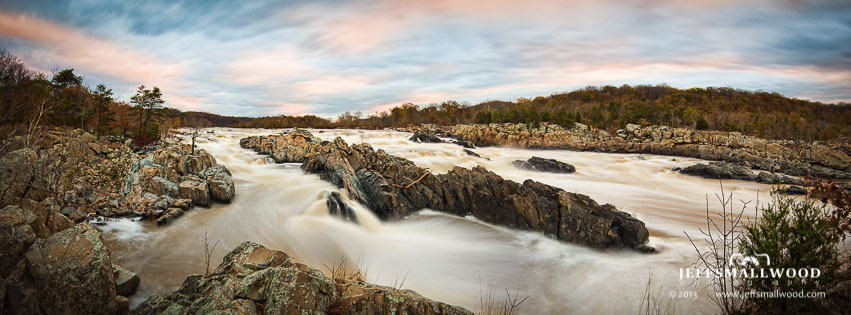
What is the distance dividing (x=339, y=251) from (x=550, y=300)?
217 inches

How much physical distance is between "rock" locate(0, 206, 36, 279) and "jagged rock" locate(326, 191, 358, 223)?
6.78 m

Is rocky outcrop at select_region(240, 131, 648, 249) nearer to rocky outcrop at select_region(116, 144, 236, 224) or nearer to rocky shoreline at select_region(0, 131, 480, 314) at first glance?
rocky outcrop at select_region(116, 144, 236, 224)

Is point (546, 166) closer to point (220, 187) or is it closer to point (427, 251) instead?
point (427, 251)

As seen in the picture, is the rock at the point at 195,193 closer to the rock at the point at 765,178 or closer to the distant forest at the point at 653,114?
the rock at the point at 765,178

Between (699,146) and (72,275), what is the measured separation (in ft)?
150

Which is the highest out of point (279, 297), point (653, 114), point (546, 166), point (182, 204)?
point (653, 114)

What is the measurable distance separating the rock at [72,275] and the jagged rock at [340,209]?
21.9ft

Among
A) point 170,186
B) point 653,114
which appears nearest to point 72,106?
point 170,186

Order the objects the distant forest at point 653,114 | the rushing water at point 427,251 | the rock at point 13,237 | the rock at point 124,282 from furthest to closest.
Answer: the distant forest at point 653,114 < the rushing water at point 427,251 < the rock at point 124,282 < the rock at point 13,237

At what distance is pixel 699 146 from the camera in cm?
3475

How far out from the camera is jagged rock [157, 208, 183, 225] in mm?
9016

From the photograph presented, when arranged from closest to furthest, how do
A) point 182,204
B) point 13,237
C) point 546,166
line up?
point 13,237 → point 182,204 → point 546,166

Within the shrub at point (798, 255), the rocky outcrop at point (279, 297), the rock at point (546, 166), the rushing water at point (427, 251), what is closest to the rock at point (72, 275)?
the rocky outcrop at point (279, 297)

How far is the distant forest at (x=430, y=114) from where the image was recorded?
20.1m
